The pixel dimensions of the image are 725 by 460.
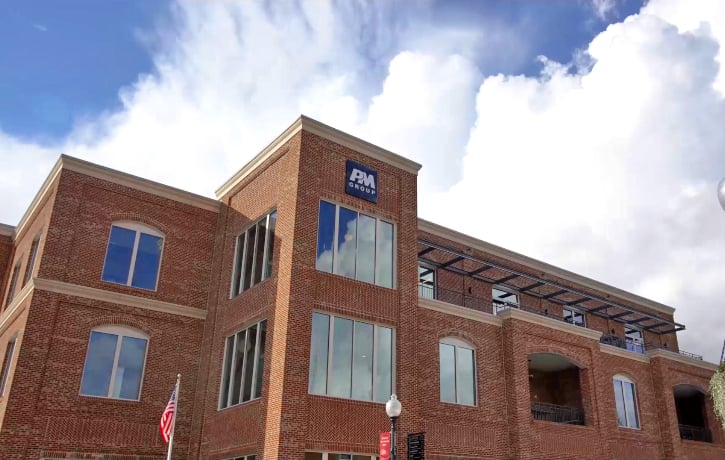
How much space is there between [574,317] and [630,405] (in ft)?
20.3

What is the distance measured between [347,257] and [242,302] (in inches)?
156

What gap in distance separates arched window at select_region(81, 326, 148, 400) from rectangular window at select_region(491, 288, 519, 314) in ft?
53.8

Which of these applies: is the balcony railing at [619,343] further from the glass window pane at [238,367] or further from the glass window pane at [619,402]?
the glass window pane at [238,367]

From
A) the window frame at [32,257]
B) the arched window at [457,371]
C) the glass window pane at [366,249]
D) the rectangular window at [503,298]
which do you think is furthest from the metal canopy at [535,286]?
the window frame at [32,257]

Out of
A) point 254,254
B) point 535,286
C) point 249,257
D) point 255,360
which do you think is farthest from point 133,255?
point 535,286

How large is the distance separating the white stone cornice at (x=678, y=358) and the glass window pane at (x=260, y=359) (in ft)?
66.6

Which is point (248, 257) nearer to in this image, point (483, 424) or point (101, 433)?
point (101, 433)

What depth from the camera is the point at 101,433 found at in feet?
71.2

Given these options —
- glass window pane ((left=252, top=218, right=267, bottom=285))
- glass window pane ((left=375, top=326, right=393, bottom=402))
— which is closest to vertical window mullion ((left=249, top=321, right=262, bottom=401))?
glass window pane ((left=252, top=218, right=267, bottom=285))

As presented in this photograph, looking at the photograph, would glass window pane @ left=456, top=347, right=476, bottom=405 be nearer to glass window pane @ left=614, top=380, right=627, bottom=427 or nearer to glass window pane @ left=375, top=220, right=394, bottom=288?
glass window pane @ left=375, top=220, right=394, bottom=288

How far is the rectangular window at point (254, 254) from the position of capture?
23163 mm

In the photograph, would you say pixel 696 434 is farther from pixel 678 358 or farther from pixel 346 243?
pixel 346 243

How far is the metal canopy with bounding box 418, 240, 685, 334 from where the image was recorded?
30781 millimetres

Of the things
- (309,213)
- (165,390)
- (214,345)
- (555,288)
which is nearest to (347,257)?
(309,213)
